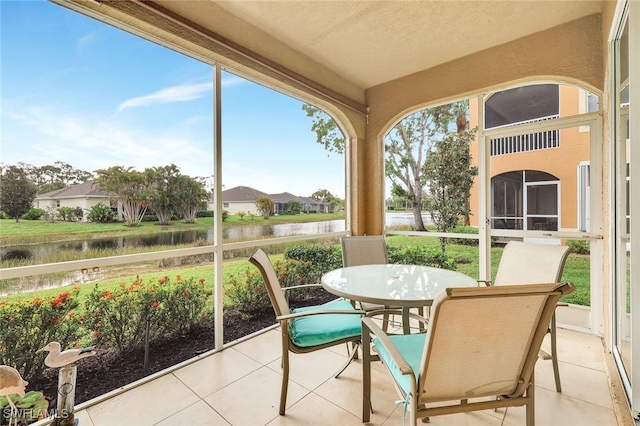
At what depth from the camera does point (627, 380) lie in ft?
5.83

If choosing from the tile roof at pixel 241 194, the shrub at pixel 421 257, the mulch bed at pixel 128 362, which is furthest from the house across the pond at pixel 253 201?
the shrub at pixel 421 257

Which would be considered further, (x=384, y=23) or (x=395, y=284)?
(x=384, y=23)

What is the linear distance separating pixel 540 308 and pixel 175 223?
251cm

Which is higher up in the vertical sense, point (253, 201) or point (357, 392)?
point (253, 201)

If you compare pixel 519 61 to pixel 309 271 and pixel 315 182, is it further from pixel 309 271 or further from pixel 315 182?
pixel 309 271

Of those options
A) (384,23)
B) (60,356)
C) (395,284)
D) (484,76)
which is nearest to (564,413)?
(395,284)

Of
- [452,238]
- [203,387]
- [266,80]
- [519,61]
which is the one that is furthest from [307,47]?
[203,387]

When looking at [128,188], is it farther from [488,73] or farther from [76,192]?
[488,73]

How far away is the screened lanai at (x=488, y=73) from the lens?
1.96 meters

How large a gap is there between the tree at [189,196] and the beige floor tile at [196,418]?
1426 mm

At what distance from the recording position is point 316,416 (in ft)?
5.63

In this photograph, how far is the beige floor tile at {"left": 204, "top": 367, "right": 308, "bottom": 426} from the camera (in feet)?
5.64

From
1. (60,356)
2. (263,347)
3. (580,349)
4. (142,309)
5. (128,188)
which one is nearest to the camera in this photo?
(60,356)

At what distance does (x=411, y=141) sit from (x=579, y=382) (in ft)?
10.2
